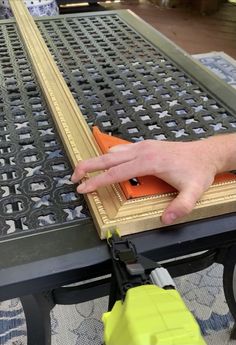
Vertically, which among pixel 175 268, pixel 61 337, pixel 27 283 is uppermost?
pixel 27 283

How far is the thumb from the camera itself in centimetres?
53

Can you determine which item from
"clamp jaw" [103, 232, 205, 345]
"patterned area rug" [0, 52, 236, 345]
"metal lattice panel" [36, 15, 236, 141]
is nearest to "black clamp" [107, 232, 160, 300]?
"clamp jaw" [103, 232, 205, 345]

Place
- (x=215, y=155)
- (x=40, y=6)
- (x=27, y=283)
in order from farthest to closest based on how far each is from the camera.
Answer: (x=40, y=6), (x=215, y=155), (x=27, y=283)

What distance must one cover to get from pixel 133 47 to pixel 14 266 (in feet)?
2.43

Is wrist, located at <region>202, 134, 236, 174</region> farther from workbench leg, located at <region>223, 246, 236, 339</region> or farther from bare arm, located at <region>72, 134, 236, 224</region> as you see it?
workbench leg, located at <region>223, 246, 236, 339</region>

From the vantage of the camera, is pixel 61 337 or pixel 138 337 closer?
pixel 138 337

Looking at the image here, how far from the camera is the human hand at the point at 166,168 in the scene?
541mm

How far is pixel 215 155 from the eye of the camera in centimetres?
60

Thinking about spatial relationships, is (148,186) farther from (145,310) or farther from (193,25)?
(193,25)

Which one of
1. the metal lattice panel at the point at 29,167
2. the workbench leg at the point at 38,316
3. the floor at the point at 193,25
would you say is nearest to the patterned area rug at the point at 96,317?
the workbench leg at the point at 38,316

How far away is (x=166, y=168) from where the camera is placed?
570 millimetres

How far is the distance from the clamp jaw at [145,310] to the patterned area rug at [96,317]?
0.54 meters

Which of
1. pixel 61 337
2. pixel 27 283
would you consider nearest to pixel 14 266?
pixel 27 283

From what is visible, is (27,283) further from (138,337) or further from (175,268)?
(175,268)
